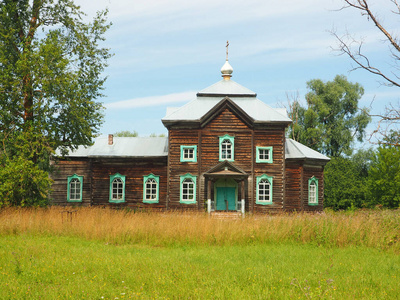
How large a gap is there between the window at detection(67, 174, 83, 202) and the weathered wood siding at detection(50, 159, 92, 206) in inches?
8.3

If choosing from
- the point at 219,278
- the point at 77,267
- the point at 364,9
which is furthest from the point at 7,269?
the point at 364,9

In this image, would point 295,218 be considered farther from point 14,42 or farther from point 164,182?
point 14,42

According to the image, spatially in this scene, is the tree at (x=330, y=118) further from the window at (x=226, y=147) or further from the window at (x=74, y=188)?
the window at (x=74, y=188)

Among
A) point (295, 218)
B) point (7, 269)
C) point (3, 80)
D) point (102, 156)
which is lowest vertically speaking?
point (7, 269)

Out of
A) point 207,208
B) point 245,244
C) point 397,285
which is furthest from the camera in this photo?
point 207,208

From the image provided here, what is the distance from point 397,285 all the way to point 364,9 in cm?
873

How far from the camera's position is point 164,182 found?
2655 cm

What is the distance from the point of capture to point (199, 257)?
32.4 ft

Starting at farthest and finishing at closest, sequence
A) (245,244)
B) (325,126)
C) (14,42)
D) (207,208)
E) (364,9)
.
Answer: (325,126), (207,208), (14,42), (364,9), (245,244)

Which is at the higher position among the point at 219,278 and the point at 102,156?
the point at 102,156

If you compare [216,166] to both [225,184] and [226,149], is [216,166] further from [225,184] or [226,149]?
[225,184]

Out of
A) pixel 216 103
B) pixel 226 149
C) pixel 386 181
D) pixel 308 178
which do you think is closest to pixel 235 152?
pixel 226 149

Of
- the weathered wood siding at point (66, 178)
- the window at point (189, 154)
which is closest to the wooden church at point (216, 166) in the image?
the window at point (189, 154)

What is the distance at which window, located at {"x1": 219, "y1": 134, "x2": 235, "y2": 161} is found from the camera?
974 inches
